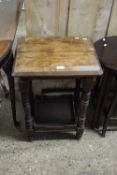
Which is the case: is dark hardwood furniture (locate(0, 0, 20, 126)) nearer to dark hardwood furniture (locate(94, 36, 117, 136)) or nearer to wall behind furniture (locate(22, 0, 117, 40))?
wall behind furniture (locate(22, 0, 117, 40))

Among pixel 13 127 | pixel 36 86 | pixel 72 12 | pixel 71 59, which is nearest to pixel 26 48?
pixel 71 59

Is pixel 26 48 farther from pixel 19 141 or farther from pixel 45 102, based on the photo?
pixel 19 141

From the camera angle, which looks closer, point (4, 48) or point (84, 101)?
point (4, 48)

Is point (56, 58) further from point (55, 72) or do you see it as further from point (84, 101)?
point (84, 101)

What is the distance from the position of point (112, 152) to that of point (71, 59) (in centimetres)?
76

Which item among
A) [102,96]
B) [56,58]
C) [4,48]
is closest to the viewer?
[4,48]

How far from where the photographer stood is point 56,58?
1.10 meters

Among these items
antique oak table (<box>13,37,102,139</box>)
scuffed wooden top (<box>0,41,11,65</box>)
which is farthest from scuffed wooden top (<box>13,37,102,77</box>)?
scuffed wooden top (<box>0,41,11,65</box>)

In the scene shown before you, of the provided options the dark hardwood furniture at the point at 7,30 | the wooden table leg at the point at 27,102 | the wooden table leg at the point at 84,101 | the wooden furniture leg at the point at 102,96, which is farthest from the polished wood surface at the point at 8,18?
the wooden furniture leg at the point at 102,96

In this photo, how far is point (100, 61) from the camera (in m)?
1.17

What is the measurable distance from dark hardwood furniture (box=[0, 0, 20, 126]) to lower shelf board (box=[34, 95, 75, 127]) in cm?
24

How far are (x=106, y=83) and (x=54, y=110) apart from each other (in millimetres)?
431

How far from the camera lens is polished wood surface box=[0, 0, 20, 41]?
102cm

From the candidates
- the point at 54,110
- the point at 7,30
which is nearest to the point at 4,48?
the point at 7,30
